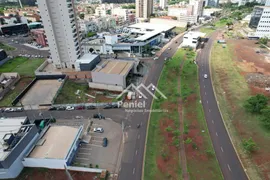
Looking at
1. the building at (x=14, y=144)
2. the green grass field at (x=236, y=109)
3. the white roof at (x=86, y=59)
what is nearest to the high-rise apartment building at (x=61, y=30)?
the white roof at (x=86, y=59)

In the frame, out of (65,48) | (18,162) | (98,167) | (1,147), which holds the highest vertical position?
(65,48)

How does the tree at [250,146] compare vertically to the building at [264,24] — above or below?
below

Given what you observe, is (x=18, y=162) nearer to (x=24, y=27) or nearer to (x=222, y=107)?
(x=222, y=107)

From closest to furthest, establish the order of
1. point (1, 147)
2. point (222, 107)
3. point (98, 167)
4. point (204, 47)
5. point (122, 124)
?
point (1, 147)
point (98, 167)
point (122, 124)
point (222, 107)
point (204, 47)

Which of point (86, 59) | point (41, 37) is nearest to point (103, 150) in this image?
point (86, 59)

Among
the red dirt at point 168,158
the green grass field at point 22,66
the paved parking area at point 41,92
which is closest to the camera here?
the red dirt at point 168,158

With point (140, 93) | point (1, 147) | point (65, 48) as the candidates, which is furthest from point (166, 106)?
point (65, 48)

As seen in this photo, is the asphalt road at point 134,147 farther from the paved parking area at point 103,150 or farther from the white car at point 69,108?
the white car at point 69,108
